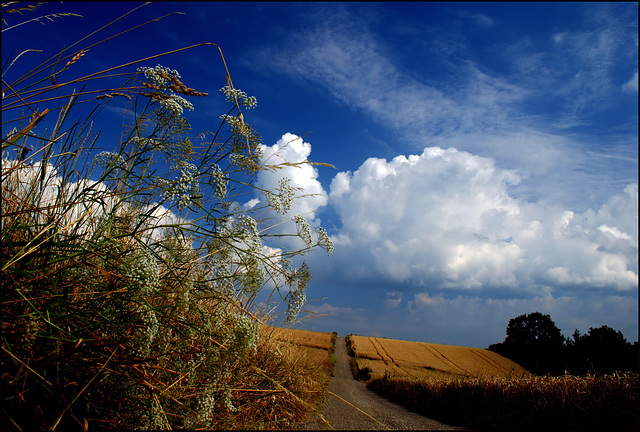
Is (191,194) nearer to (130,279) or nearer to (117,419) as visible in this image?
(130,279)

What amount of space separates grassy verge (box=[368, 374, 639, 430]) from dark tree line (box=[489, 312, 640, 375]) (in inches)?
301

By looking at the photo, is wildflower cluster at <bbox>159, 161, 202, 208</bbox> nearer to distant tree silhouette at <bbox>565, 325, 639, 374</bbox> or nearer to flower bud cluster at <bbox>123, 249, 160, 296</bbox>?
flower bud cluster at <bbox>123, 249, 160, 296</bbox>

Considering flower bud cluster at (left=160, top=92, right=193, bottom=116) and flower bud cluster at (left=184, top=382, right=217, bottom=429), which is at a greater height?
flower bud cluster at (left=160, top=92, right=193, bottom=116)

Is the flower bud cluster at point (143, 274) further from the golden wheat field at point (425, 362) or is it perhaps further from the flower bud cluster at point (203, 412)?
the golden wheat field at point (425, 362)

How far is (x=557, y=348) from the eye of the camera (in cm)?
2089

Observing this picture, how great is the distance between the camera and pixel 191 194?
237cm

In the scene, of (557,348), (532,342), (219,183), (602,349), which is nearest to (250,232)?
(219,183)

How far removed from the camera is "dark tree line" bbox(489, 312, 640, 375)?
14914 mm

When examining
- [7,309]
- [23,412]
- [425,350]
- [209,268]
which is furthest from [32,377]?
[425,350]

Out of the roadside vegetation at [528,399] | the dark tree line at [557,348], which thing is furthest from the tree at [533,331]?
the roadside vegetation at [528,399]

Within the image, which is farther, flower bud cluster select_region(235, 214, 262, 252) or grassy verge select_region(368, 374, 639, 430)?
grassy verge select_region(368, 374, 639, 430)

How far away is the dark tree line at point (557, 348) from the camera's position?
1491 centimetres

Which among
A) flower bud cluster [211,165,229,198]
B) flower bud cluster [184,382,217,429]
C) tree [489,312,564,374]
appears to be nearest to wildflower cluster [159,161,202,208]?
flower bud cluster [211,165,229,198]

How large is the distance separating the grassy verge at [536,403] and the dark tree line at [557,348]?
25.1ft
